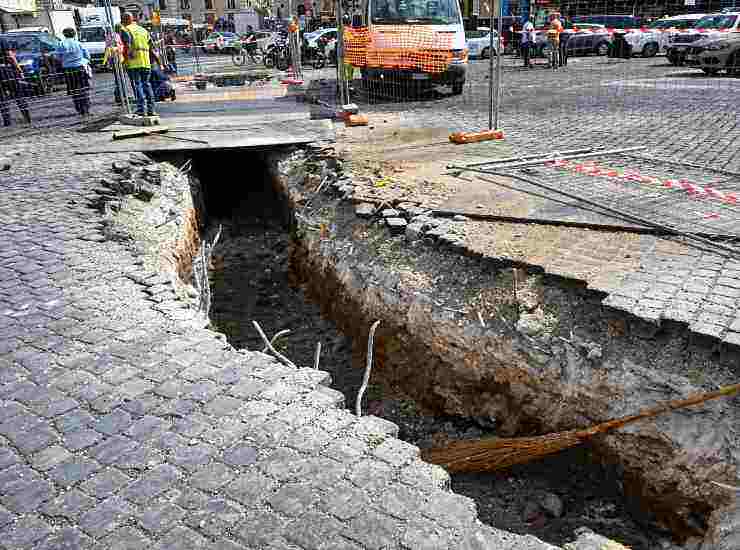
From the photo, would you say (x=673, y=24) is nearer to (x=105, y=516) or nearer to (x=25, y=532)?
(x=105, y=516)

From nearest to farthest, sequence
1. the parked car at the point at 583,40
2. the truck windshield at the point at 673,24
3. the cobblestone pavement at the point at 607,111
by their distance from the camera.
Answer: the cobblestone pavement at the point at 607,111
the truck windshield at the point at 673,24
the parked car at the point at 583,40

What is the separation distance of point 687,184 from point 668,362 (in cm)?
326

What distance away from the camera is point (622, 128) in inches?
352

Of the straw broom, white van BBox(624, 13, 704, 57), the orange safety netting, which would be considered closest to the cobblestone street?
the straw broom

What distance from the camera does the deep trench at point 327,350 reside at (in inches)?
137

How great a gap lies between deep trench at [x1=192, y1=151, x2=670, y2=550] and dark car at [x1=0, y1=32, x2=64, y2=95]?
695cm

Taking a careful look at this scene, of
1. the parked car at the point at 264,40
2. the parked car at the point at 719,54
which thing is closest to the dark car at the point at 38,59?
the parked car at the point at 264,40

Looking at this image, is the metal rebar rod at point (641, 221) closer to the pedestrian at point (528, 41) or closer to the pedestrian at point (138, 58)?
the pedestrian at point (138, 58)

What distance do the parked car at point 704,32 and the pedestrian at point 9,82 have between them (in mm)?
16938

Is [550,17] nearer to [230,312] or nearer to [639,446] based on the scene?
[230,312]

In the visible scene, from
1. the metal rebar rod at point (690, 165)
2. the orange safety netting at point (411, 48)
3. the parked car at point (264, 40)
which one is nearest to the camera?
the metal rebar rod at point (690, 165)

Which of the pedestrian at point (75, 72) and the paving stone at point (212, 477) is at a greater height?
the pedestrian at point (75, 72)

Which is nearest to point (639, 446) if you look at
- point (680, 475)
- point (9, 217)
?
point (680, 475)

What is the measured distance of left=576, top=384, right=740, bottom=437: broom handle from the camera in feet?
9.84
